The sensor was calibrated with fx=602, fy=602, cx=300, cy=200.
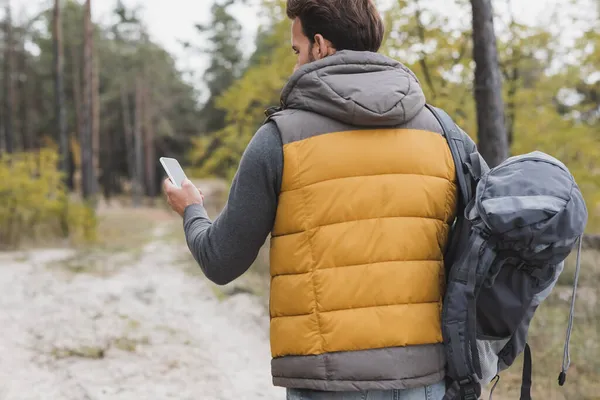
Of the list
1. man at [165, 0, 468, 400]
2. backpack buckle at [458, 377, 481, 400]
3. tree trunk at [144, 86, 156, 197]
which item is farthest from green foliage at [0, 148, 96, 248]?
tree trunk at [144, 86, 156, 197]

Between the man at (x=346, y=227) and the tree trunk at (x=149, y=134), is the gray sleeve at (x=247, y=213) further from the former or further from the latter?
the tree trunk at (x=149, y=134)

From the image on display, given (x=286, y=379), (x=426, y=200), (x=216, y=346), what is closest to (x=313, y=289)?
(x=286, y=379)

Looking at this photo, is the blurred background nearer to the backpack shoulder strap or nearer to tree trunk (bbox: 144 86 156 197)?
the backpack shoulder strap

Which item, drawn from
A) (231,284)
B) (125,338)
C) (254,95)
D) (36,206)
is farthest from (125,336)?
(36,206)

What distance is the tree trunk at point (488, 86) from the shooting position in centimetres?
496

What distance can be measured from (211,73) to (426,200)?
3888 cm

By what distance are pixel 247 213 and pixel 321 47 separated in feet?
1.79

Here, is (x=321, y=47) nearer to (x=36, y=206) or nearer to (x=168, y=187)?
(x=168, y=187)

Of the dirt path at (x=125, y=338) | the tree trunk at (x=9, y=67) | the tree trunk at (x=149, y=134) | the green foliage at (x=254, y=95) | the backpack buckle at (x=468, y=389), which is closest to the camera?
the backpack buckle at (x=468, y=389)

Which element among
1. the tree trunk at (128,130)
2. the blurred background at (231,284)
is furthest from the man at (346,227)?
the tree trunk at (128,130)

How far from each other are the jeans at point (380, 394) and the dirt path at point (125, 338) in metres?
2.96

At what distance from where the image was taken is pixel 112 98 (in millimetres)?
38281

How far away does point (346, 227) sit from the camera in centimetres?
164

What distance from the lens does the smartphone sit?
2051mm
